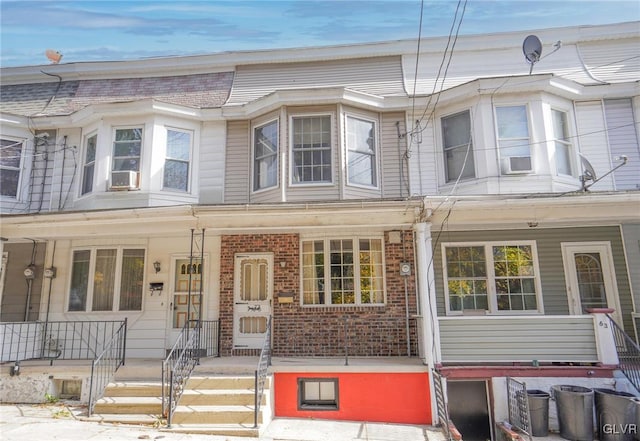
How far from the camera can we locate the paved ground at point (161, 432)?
5.39 m

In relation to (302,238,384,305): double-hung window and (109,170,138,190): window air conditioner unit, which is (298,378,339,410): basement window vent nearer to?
(302,238,384,305): double-hung window

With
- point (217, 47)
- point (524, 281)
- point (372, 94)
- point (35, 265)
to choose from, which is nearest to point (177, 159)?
point (217, 47)

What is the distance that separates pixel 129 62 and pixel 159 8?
4764 millimetres

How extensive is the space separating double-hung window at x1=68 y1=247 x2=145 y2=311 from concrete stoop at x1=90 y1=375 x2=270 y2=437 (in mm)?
2452

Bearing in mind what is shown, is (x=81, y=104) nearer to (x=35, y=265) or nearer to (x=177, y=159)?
(x=177, y=159)

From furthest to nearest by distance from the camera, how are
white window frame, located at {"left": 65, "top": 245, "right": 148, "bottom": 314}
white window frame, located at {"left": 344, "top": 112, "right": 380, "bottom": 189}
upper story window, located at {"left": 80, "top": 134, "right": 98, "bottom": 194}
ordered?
upper story window, located at {"left": 80, "top": 134, "right": 98, "bottom": 194}, white window frame, located at {"left": 65, "top": 245, "right": 148, "bottom": 314}, white window frame, located at {"left": 344, "top": 112, "right": 380, "bottom": 189}

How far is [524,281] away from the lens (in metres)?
8.50

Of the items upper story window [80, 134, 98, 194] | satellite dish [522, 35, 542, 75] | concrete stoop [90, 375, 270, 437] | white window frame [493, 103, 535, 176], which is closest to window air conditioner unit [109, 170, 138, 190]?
upper story window [80, 134, 98, 194]

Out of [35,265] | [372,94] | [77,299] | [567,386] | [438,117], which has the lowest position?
[567,386]

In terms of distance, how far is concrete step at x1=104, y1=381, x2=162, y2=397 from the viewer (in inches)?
258

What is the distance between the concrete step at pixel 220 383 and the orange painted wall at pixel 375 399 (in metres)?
0.51

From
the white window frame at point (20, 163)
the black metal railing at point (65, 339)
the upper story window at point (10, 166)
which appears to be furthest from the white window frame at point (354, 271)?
the upper story window at point (10, 166)

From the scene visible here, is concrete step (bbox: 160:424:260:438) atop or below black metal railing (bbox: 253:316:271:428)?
below

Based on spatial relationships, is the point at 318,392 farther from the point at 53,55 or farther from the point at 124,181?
the point at 53,55
